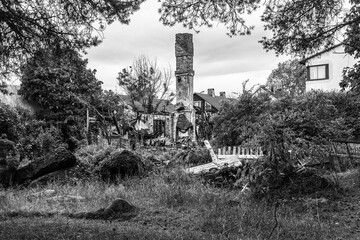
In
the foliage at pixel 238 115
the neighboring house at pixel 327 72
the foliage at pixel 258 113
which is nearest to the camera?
the foliage at pixel 258 113

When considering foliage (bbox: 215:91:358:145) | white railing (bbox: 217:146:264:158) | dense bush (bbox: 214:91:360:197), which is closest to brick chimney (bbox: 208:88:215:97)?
dense bush (bbox: 214:91:360:197)

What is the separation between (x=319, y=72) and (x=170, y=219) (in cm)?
3047

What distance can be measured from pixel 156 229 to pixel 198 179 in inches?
170

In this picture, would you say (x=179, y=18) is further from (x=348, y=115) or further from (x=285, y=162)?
(x=348, y=115)

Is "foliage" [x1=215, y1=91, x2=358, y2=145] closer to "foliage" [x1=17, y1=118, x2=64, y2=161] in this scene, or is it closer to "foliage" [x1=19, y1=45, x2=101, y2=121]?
"foliage" [x1=17, y1=118, x2=64, y2=161]

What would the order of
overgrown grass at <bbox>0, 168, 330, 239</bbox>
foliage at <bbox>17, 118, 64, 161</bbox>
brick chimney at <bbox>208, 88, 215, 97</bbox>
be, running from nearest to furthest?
1. overgrown grass at <bbox>0, 168, 330, 239</bbox>
2. foliage at <bbox>17, 118, 64, 161</bbox>
3. brick chimney at <bbox>208, 88, 215, 97</bbox>

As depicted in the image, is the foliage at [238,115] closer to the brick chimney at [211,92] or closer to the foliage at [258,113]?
the foliage at [258,113]

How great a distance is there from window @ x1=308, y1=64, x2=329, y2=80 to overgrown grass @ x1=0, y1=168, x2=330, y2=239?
91.2 ft

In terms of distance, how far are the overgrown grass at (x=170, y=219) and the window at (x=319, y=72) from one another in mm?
27802

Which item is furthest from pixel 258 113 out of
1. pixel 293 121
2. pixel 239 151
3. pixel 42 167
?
pixel 42 167

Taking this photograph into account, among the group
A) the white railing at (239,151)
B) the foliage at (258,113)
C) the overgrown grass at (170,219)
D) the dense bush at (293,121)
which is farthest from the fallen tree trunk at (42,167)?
the foliage at (258,113)

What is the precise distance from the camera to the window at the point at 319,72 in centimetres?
3298

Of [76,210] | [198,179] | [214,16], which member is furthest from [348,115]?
[76,210]

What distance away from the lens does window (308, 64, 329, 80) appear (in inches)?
1298
